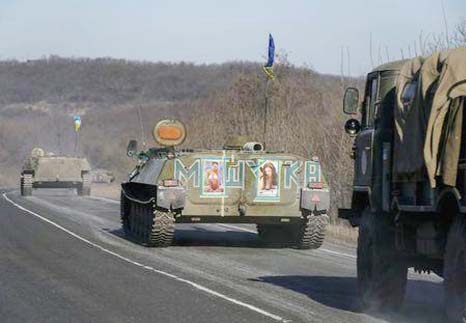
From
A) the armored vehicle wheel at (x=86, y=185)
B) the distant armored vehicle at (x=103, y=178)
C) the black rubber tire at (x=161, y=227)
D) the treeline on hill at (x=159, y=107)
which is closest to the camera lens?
the black rubber tire at (x=161, y=227)

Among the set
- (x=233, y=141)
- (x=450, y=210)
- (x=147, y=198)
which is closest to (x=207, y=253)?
(x=147, y=198)

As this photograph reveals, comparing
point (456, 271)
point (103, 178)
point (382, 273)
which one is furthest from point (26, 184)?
point (456, 271)

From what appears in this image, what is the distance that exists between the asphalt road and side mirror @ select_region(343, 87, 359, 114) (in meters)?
2.16

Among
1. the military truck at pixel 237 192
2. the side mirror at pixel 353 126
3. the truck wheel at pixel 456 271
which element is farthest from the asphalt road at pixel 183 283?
the side mirror at pixel 353 126

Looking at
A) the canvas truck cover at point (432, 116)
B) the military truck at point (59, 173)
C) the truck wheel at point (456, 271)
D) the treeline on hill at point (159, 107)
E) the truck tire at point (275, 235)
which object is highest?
the treeline on hill at point (159, 107)

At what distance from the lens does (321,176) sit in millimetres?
18750

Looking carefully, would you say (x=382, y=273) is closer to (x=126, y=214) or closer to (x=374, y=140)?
(x=374, y=140)

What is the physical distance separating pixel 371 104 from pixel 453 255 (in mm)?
3035

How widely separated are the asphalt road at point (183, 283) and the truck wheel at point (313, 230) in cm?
25

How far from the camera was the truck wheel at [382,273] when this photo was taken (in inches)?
409

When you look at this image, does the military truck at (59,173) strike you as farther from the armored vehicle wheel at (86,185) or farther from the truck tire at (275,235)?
the truck tire at (275,235)

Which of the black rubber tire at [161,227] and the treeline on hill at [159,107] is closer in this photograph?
the black rubber tire at [161,227]

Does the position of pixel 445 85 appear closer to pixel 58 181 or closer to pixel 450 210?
pixel 450 210

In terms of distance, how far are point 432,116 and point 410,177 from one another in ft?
3.56
